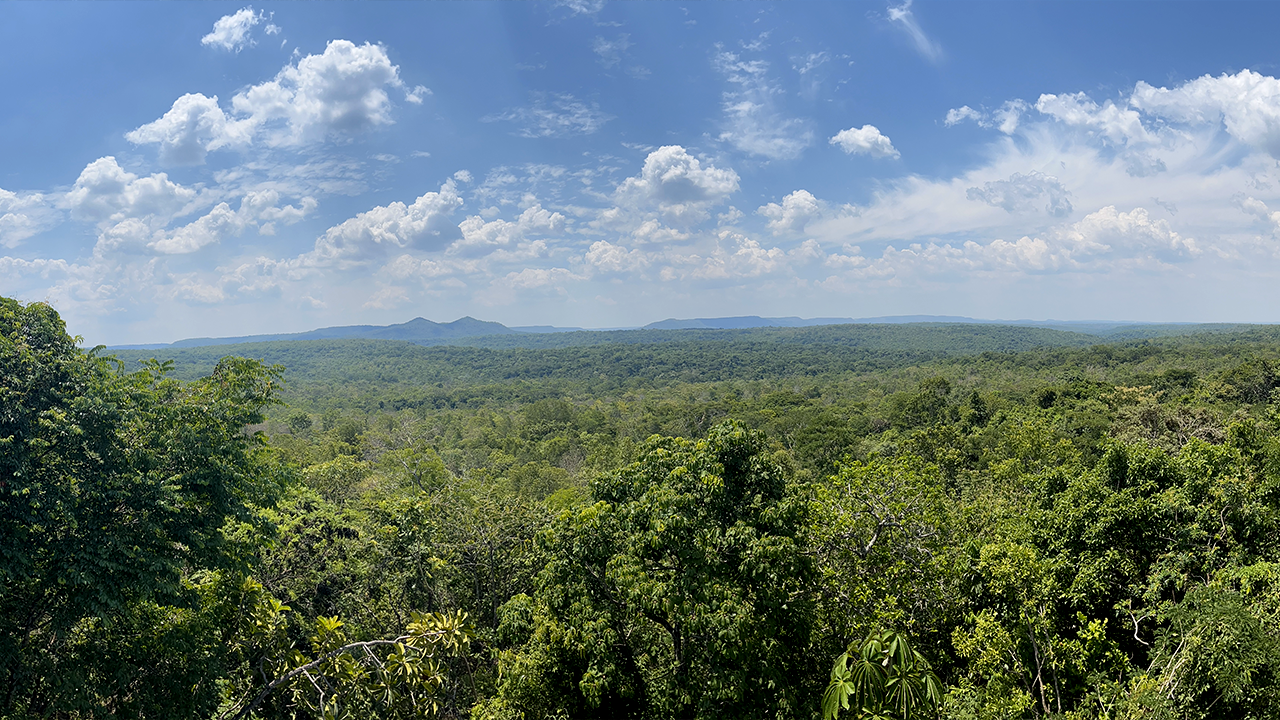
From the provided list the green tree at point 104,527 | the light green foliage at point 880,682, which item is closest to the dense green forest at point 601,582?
the green tree at point 104,527

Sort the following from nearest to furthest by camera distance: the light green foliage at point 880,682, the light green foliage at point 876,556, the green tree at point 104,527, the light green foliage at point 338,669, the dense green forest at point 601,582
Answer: the light green foliage at point 880,682 < the light green foliage at point 338,669 < the dense green forest at point 601,582 < the green tree at point 104,527 < the light green foliage at point 876,556

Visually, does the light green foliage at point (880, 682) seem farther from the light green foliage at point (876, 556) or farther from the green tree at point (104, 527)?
the green tree at point (104, 527)

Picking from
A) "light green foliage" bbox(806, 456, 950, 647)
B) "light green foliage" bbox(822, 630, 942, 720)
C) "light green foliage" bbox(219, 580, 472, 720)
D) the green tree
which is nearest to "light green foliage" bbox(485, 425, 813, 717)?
"light green foliage" bbox(806, 456, 950, 647)

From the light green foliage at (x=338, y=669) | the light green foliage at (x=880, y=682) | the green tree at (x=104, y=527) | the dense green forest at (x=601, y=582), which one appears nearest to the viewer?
the light green foliage at (x=880, y=682)

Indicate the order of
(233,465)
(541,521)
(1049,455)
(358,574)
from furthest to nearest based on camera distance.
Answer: (1049,455)
(541,521)
(358,574)
(233,465)

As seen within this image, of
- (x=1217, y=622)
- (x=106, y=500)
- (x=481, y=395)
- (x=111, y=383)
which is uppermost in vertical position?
(x=111, y=383)

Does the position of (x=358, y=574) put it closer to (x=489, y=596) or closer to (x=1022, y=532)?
(x=489, y=596)

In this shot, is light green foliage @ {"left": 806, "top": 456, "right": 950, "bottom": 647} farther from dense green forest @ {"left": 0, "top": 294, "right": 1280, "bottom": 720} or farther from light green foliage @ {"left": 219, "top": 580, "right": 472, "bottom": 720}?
light green foliage @ {"left": 219, "top": 580, "right": 472, "bottom": 720}

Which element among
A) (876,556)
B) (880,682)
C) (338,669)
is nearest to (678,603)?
(876,556)

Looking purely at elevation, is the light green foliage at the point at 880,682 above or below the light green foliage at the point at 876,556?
above

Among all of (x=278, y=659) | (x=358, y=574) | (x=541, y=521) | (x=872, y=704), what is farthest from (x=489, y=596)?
(x=872, y=704)

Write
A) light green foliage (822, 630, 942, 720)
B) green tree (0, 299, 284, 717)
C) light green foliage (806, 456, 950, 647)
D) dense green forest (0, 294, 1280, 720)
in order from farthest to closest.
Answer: light green foliage (806, 456, 950, 647)
green tree (0, 299, 284, 717)
dense green forest (0, 294, 1280, 720)
light green foliage (822, 630, 942, 720)
